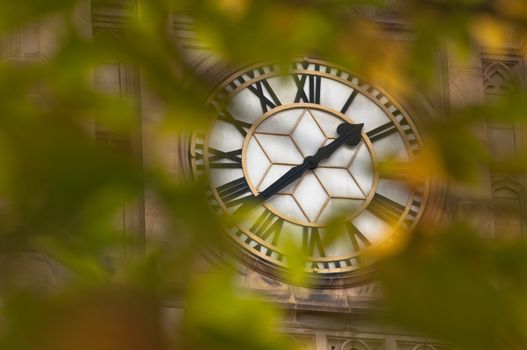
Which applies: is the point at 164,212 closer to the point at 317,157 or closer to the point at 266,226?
the point at 266,226

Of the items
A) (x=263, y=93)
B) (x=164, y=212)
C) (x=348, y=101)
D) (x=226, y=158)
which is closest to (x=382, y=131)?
(x=348, y=101)

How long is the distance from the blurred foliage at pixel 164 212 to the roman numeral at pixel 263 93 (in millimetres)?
10118

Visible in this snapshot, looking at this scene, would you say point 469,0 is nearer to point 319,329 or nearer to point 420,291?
point 420,291

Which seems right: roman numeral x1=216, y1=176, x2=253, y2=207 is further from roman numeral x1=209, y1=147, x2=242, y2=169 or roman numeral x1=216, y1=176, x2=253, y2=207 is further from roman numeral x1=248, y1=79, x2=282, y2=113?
roman numeral x1=248, y1=79, x2=282, y2=113

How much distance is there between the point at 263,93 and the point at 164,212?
1066 cm

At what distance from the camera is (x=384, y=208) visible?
49.8 feet

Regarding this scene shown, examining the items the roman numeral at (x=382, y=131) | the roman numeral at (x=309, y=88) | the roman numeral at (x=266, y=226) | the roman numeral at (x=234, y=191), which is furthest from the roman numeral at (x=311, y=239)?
the roman numeral at (x=309, y=88)

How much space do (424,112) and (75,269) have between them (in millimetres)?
11105

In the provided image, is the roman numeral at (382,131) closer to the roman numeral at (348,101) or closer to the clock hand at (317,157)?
the clock hand at (317,157)

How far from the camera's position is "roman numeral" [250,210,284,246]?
14789 millimetres

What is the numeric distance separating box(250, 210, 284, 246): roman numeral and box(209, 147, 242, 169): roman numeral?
42 centimetres

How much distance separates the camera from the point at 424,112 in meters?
15.6

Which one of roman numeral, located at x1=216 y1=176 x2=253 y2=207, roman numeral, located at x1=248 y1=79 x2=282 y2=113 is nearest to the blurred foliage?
roman numeral, located at x1=216 y1=176 x2=253 y2=207

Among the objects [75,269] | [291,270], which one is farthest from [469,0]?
[75,269]
